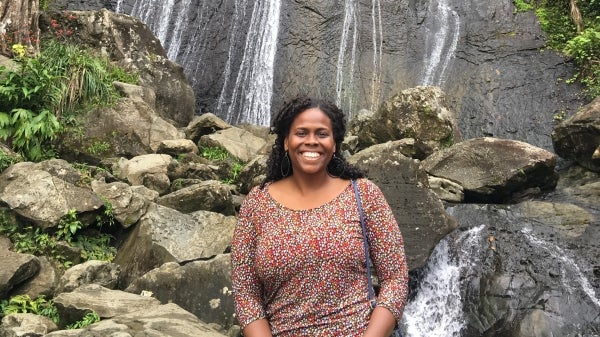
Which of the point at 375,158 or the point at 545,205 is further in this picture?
the point at 545,205

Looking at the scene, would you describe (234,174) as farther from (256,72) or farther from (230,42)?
(230,42)

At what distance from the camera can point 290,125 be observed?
2318mm

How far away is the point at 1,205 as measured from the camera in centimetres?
551

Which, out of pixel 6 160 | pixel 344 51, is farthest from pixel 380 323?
pixel 344 51

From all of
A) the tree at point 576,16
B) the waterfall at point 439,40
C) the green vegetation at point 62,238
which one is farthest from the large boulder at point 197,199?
the tree at point 576,16

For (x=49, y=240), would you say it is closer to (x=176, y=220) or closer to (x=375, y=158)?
(x=176, y=220)

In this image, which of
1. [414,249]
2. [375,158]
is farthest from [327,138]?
[375,158]

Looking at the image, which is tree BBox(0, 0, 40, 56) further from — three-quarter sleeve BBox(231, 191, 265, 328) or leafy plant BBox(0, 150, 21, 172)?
three-quarter sleeve BBox(231, 191, 265, 328)

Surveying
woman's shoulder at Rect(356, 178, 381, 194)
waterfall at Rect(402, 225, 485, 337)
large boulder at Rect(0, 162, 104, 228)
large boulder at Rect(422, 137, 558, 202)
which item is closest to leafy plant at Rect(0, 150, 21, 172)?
large boulder at Rect(0, 162, 104, 228)

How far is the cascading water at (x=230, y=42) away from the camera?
44.2 ft

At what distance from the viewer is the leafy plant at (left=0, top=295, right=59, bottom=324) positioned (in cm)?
460

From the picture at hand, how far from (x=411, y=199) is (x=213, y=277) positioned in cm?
255

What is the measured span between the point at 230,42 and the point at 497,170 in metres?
8.43

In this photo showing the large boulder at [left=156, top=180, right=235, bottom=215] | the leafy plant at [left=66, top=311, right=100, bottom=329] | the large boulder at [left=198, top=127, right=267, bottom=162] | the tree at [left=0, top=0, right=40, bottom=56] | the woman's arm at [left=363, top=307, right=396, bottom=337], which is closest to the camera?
the woman's arm at [left=363, top=307, right=396, bottom=337]
